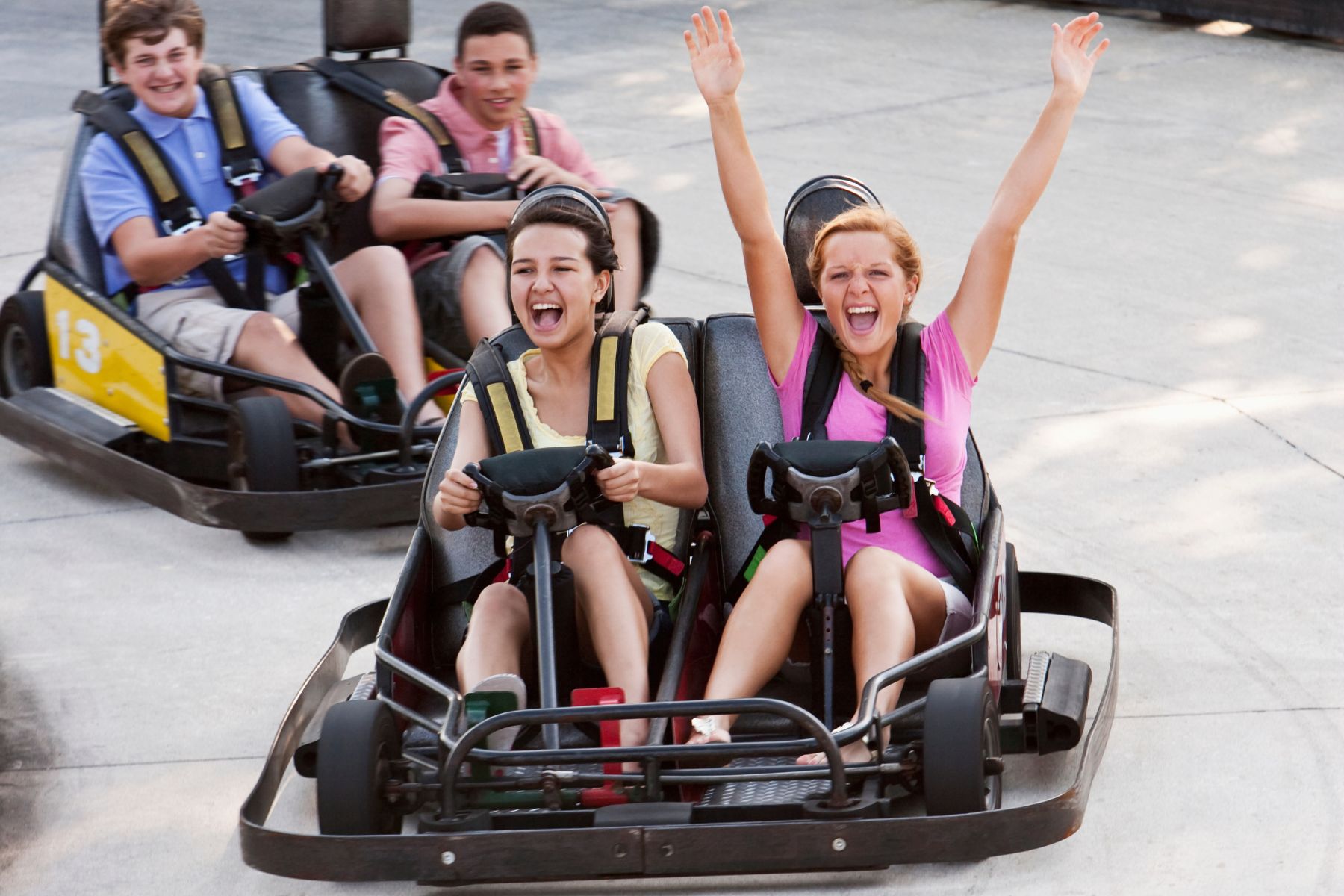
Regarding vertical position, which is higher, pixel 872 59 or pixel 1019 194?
pixel 1019 194

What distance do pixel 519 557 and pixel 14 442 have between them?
2423 millimetres

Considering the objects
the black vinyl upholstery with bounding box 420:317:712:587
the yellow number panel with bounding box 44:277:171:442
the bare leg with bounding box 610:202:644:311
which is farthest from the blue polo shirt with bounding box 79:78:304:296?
the black vinyl upholstery with bounding box 420:317:712:587

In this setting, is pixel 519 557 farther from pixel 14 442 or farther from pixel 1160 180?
pixel 1160 180

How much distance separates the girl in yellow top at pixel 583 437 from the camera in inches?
124

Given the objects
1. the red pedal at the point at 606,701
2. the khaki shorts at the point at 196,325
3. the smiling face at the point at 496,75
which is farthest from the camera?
the smiling face at the point at 496,75

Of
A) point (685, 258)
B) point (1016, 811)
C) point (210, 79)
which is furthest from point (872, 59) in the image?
point (1016, 811)

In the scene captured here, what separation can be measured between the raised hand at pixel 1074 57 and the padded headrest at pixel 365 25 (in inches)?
96.8

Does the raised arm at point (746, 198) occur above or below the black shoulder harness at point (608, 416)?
above

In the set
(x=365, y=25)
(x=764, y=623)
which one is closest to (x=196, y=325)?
(x=365, y=25)

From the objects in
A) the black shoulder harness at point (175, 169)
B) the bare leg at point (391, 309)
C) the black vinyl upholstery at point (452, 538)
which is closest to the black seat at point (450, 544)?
the black vinyl upholstery at point (452, 538)

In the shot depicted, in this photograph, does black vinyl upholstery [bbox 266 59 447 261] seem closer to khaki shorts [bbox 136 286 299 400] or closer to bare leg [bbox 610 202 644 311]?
khaki shorts [bbox 136 286 299 400]

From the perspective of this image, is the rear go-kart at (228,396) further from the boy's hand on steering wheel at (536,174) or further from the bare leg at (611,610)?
the bare leg at (611,610)

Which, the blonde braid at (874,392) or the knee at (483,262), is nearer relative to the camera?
the blonde braid at (874,392)

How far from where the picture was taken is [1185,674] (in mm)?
3688
